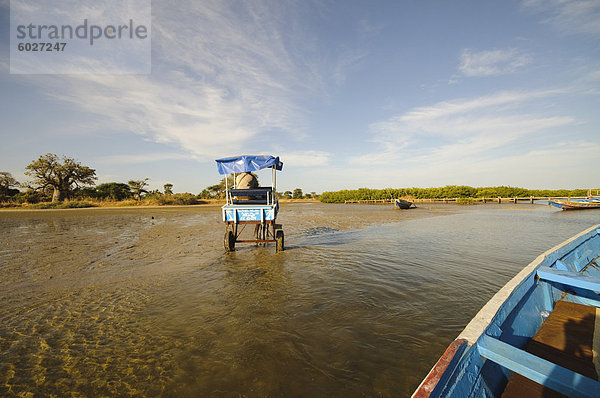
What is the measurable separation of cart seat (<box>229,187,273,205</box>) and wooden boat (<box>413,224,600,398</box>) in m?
7.02

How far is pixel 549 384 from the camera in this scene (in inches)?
55.4

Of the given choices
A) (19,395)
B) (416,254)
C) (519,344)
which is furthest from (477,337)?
(416,254)

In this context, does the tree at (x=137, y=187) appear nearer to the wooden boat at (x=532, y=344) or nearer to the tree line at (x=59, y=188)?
the tree line at (x=59, y=188)

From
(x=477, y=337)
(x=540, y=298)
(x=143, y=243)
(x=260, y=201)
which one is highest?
(x=260, y=201)

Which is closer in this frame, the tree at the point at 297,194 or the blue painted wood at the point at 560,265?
the blue painted wood at the point at 560,265

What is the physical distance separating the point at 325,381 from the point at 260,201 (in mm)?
6891

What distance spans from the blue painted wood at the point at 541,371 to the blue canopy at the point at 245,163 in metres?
7.41

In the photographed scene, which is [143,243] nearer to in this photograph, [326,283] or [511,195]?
[326,283]

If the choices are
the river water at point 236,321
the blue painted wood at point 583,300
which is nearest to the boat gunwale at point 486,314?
the blue painted wood at point 583,300

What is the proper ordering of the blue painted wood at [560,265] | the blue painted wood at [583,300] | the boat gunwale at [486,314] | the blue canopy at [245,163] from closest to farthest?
the boat gunwale at [486,314] < the blue painted wood at [583,300] < the blue painted wood at [560,265] < the blue canopy at [245,163]

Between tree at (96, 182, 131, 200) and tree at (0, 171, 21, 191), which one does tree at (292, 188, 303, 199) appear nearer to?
tree at (96, 182, 131, 200)

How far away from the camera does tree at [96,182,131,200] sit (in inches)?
1973

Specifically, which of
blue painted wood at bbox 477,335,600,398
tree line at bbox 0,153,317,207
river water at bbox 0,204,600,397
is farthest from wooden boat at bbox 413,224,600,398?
tree line at bbox 0,153,317,207

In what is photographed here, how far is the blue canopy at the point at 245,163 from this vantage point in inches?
321
